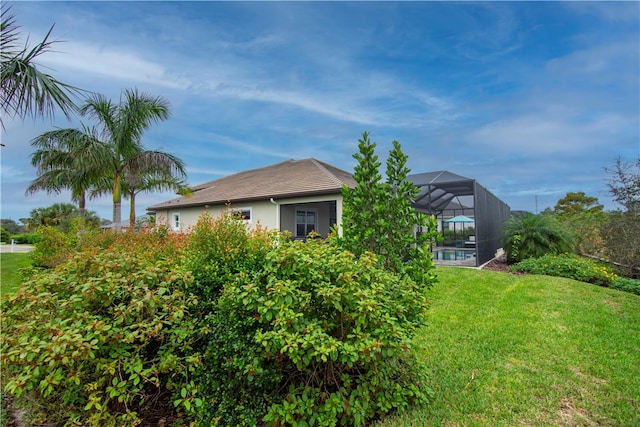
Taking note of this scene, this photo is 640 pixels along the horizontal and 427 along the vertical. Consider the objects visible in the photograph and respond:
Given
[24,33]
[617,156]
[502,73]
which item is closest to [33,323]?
[24,33]

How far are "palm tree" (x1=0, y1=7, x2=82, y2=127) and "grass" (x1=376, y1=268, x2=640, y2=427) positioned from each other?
9.53 m

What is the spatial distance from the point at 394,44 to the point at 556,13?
370 centimetres

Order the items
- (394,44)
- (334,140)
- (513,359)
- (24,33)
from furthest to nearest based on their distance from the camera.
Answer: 1. (334,140)
2. (394,44)
3. (24,33)
4. (513,359)

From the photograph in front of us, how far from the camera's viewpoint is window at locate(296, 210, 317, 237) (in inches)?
691

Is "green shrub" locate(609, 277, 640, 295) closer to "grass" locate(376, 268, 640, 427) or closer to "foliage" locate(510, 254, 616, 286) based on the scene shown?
"foliage" locate(510, 254, 616, 286)

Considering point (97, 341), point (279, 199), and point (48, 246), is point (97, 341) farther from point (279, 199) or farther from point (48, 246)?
point (279, 199)

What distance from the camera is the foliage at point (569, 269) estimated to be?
31.0 ft

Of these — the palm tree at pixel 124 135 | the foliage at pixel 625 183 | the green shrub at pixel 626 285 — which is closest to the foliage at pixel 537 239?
the foliage at pixel 625 183

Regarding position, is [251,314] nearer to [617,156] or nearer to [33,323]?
[33,323]

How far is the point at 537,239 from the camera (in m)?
12.7

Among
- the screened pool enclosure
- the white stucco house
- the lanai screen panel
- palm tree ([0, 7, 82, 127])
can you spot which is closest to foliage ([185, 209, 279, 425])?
palm tree ([0, 7, 82, 127])

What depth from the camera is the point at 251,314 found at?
273 cm

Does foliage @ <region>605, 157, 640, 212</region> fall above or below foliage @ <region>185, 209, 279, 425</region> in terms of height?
above

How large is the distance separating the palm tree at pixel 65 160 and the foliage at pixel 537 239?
18463mm
